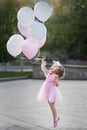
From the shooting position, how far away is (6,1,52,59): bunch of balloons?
937 cm

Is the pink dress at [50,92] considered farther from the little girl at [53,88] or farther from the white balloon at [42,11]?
the white balloon at [42,11]

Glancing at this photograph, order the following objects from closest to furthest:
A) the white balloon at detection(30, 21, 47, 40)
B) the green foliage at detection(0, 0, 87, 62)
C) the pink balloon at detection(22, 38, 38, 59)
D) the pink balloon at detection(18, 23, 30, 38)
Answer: the white balloon at detection(30, 21, 47, 40) → the pink balloon at detection(22, 38, 38, 59) → the pink balloon at detection(18, 23, 30, 38) → the green foliage at detection(0, 0, 87, 62)

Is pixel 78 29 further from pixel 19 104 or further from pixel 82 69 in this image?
pixel 19 104

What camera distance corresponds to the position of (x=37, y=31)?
9281mm

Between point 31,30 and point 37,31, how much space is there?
5.8 inches

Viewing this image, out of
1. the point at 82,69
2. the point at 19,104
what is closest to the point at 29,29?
the point at 19,104

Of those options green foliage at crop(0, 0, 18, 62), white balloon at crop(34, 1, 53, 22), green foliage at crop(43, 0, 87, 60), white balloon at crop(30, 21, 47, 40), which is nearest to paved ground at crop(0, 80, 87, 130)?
white balloon at crop(30, 21, 47, 40)

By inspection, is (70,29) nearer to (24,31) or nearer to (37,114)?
(37,114)

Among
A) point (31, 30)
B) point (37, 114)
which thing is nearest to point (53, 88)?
point (31, 30)

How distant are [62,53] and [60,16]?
4516 mm

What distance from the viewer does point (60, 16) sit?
145ft

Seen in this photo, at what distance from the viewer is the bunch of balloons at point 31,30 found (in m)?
9.37

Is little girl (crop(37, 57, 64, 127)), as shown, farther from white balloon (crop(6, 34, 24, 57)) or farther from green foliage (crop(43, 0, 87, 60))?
green foliage (crop(43, 0, 87, 60))

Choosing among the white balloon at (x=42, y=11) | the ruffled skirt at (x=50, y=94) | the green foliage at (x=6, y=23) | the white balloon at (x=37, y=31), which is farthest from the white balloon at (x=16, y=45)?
the green foliage at (x=6, y=23)
